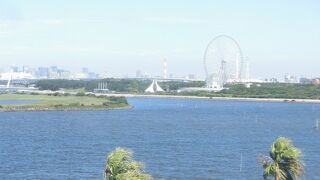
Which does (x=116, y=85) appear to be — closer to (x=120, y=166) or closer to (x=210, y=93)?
(x=210, y=93)

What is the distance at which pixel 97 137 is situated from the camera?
34031 mm

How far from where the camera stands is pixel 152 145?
29.6 meters

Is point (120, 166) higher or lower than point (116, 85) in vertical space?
lower

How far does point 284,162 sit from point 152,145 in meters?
19.9

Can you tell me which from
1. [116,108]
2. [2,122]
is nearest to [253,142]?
[2,122]

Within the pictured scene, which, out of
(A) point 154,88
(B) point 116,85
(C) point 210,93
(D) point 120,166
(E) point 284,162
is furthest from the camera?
(B) point 116,85

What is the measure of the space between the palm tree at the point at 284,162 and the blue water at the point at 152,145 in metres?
10.5

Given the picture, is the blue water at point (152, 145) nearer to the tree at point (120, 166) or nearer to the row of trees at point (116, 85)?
the tree at point (120, 166)

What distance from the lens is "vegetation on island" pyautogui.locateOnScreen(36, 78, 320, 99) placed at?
101 metres

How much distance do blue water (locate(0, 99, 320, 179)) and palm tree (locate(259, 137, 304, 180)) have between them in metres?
10.5

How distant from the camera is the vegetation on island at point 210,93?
101 meters

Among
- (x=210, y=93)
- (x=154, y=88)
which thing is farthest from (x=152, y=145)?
(x=154, y=88)

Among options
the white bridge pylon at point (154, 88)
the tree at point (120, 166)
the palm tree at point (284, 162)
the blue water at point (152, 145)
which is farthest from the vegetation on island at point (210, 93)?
the tree at point (120, 166)

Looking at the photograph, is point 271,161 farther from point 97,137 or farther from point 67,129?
point 67,129
